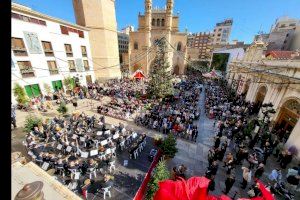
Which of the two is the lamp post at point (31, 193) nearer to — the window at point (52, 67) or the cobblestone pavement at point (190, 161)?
the cobblestone pavement at point (190, 161)

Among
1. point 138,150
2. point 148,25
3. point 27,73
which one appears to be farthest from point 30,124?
point 148,25

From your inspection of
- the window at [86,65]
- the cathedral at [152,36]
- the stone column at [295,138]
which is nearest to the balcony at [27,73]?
the window at [86,65]

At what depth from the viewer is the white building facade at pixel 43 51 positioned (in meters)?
16.5

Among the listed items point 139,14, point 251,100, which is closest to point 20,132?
point 251,100

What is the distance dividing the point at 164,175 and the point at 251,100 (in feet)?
61.3

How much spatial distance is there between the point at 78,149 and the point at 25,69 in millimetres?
14119

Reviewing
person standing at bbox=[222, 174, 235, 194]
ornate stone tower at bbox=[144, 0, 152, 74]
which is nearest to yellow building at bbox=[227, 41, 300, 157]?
person standing at bbox=[222, 174, 235, 194]

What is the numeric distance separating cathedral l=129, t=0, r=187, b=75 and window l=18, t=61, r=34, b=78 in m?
26.7

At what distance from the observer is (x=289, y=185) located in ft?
29.2

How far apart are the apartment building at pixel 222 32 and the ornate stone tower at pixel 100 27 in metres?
62.7

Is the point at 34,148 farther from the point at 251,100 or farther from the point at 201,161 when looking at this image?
the point at 251,100

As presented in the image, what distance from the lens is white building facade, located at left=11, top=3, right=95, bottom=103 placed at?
16453 millimetres

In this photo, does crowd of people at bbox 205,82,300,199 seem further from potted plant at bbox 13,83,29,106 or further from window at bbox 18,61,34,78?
window at bbox 18,61,34,78

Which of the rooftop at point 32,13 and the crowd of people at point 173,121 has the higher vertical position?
the rooftop at point 32,13
